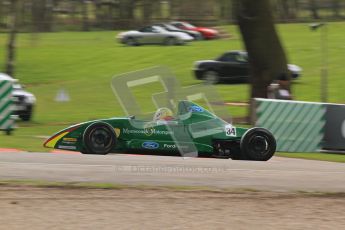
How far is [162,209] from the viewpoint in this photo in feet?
28.6

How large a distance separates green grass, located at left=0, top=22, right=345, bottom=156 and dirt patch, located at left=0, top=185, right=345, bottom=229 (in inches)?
300

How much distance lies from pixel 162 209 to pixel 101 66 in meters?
33.5

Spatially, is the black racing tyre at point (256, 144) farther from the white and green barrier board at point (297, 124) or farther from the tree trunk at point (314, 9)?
the tree trunk at point (314, 9)

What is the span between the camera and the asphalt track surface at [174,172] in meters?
10.6

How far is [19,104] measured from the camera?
22047 mm

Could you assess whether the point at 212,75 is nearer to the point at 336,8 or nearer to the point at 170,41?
the point at 170,41

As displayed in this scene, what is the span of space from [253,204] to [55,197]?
103 inches

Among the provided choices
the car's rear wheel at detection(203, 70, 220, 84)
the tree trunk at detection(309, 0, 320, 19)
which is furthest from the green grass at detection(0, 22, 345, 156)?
the tree trunk at detection(309, 0, 320, 19)

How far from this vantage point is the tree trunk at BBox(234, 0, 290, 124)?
20.3 m

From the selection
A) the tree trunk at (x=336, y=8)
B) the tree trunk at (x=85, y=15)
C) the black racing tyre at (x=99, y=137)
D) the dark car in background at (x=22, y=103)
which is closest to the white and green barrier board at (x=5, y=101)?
the dark car in background at (x=22, y=103)

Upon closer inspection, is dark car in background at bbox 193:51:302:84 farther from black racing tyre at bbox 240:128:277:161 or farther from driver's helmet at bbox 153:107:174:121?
driver's helmet at bbox 153:107:174:121

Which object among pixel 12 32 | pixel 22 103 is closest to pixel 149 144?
pixel 22 103

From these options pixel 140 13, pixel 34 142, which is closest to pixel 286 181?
pixel 34 142

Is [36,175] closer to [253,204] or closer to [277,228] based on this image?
[253,204]
